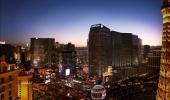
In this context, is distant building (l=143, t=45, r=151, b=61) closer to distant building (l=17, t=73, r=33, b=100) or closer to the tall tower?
distant building (l=17, t=73, r=33, b=100)

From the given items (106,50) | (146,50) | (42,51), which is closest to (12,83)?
(106,50)

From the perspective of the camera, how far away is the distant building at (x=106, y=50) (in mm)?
61281

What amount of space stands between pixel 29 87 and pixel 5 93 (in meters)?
3.94

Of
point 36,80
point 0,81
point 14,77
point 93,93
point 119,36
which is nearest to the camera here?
point 0,81

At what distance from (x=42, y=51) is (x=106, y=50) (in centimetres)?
2594

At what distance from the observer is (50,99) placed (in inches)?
1133

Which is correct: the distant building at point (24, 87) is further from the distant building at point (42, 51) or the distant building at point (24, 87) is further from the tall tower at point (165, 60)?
the distant building at point (42, 51)

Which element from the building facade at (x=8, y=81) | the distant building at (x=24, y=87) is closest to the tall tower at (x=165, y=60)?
the building facade at (x=8, y=81)

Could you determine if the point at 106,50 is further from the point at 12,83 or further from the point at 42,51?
the point at 12,83

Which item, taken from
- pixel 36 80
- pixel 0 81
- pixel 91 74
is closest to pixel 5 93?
pixel 0 81

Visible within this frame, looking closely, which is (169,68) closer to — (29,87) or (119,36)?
(29,87)

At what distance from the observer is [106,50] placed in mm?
62844

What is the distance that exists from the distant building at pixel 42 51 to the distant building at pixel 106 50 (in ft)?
49.2

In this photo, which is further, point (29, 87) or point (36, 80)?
point (36, 80)
